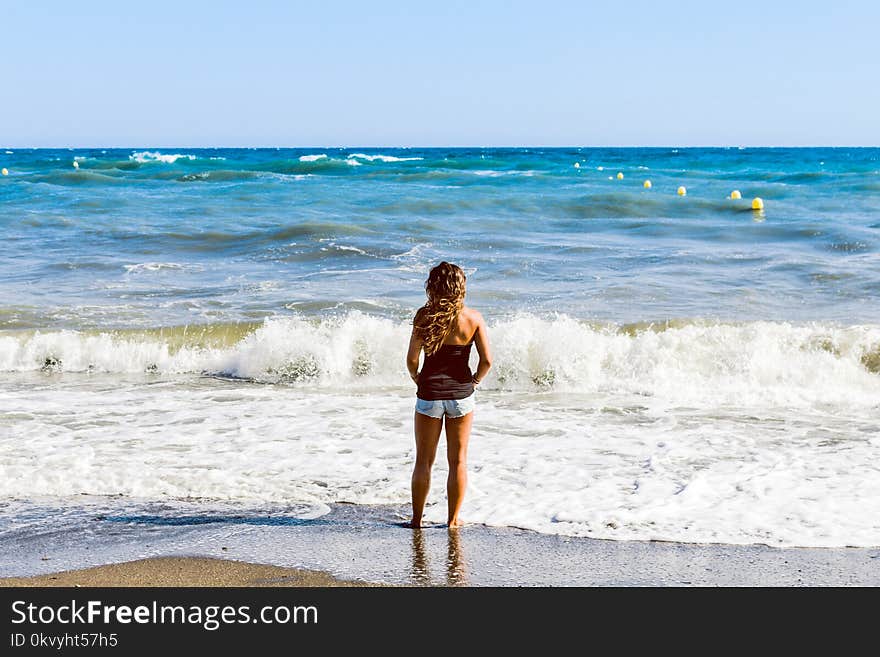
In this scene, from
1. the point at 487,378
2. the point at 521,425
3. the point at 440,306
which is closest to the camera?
the point at 440,306

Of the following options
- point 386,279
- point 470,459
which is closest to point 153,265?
point 386,279

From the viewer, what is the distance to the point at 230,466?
7.45 metres

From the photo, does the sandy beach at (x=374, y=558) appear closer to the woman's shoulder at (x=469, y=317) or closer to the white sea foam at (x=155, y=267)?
the woman's shoulder at (x=469, y=317)

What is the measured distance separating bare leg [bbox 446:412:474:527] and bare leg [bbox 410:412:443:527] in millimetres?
83

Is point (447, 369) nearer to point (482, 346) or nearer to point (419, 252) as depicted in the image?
point (482, 346)

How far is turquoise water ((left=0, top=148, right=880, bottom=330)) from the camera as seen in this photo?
14508mm

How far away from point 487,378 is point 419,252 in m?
9.12

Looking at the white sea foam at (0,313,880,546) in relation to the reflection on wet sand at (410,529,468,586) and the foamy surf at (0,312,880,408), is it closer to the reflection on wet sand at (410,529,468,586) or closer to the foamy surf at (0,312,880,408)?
the foamy surf at (0,312,880,408)

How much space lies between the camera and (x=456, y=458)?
5.82 meters

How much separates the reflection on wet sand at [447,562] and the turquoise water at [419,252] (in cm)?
804

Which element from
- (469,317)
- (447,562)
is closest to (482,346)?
(469,317)

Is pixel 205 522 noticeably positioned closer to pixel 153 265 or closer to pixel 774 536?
Result: pixel 774 536

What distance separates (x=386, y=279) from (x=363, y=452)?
914 cm

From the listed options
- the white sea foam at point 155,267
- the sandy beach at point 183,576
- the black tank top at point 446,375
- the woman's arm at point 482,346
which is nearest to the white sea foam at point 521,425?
the black tank top at point 446,375
